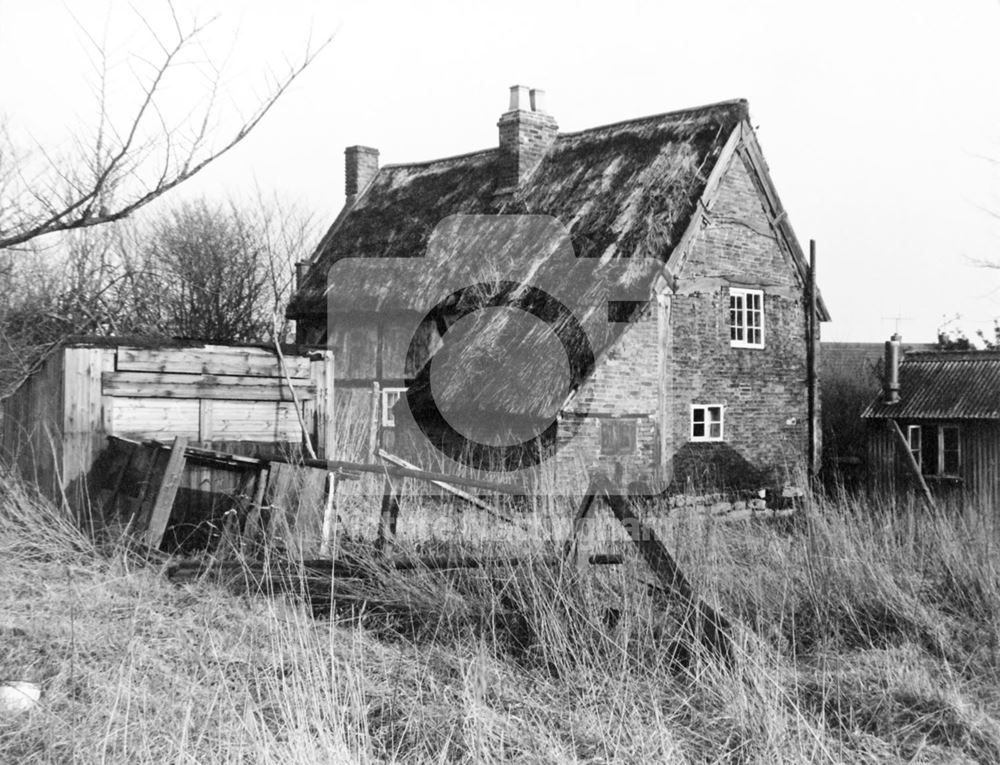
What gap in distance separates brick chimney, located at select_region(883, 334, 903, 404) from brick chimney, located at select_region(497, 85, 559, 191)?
27.1 feet

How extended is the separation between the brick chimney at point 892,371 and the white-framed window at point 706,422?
5.19 m

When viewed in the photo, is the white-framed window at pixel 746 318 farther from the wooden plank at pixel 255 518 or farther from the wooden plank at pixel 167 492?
the wooden plank at pixel 167 492

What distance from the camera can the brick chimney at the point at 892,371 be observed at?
21991 mm

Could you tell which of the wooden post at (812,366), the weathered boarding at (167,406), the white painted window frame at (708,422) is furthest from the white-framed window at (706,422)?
the weathered boarding at (167,406)

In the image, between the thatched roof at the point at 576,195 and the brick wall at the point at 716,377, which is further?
the thatched roof at the point at 576,195

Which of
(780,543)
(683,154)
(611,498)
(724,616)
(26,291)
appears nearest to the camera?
(724,616)

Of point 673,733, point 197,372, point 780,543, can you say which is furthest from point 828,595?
point 197,372

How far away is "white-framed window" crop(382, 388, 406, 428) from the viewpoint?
19375mm

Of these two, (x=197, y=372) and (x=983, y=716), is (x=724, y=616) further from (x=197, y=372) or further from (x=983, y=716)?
(x=197, y=372)

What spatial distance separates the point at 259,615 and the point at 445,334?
43.4ft

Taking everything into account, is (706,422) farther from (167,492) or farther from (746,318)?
(167,492)

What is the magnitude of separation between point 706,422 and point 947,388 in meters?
6.55

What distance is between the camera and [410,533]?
26.9 feet

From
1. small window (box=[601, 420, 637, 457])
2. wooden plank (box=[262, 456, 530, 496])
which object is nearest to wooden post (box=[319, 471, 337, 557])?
wooden plank (box=[262, 456, 530, 496])
